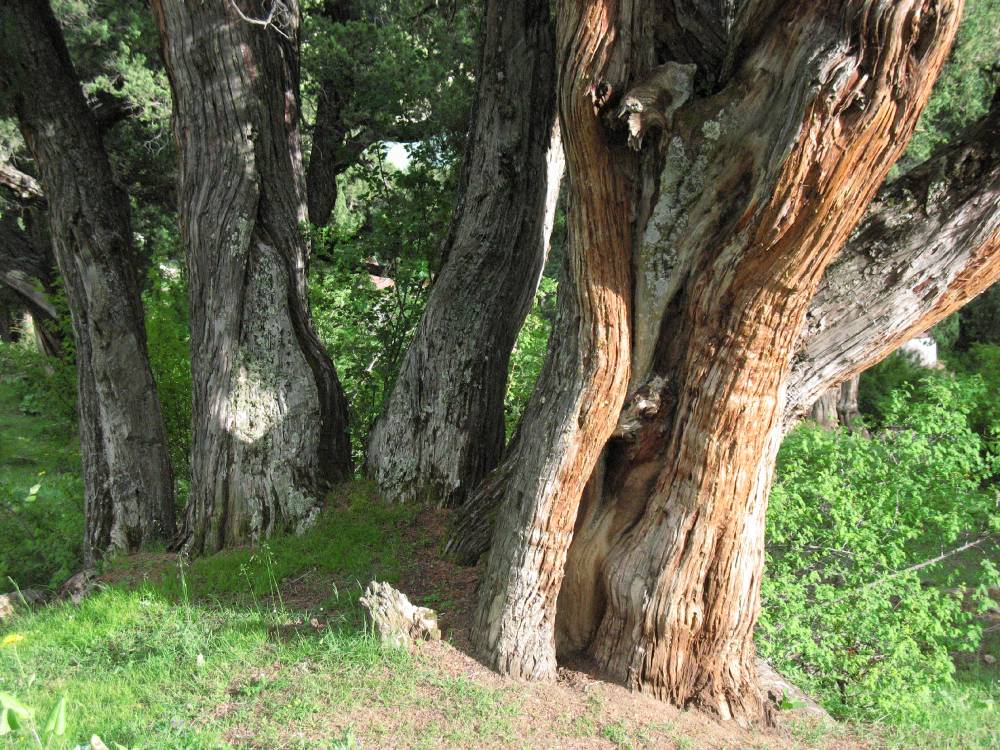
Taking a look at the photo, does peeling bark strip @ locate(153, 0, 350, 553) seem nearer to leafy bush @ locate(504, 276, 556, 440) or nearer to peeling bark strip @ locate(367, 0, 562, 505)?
peeling bark strip @ locate(367, 0, 562, 505)

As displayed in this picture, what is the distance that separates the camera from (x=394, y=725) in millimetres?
3578

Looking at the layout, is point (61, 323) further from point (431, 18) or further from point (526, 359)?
point (431, 18)

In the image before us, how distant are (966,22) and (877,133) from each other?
10.2 meters

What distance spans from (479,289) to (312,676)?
3.02 meters

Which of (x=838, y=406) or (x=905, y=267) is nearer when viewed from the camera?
(x=905, y=267)

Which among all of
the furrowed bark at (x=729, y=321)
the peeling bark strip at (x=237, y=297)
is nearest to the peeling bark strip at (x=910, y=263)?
the furrowed bark at (x=729, y=321)

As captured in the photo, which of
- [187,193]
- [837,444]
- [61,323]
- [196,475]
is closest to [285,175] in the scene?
[187,193]

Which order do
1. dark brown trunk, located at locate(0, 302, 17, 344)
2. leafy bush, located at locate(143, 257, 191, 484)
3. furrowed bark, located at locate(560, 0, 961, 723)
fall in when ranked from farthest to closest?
1. dark brown trunk, located at locate(0, 302, 17, 344)
2. leafy bush, located at locate(143, 257, 191, 484)
3. furrowed bark, located at locate(560, 0, 961, 723)

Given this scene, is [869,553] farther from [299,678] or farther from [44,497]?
[44,497]

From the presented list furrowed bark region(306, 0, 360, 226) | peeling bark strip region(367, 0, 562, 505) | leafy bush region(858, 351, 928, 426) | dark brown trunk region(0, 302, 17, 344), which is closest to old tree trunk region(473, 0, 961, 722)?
peeling bark strip region(367, 0, 562, 505)

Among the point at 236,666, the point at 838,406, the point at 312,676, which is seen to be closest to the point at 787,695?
the point at 312,676

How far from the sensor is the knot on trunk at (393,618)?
4.08 meters

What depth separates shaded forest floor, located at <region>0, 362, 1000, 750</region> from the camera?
11.7 feet

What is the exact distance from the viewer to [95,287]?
650 centimetres
